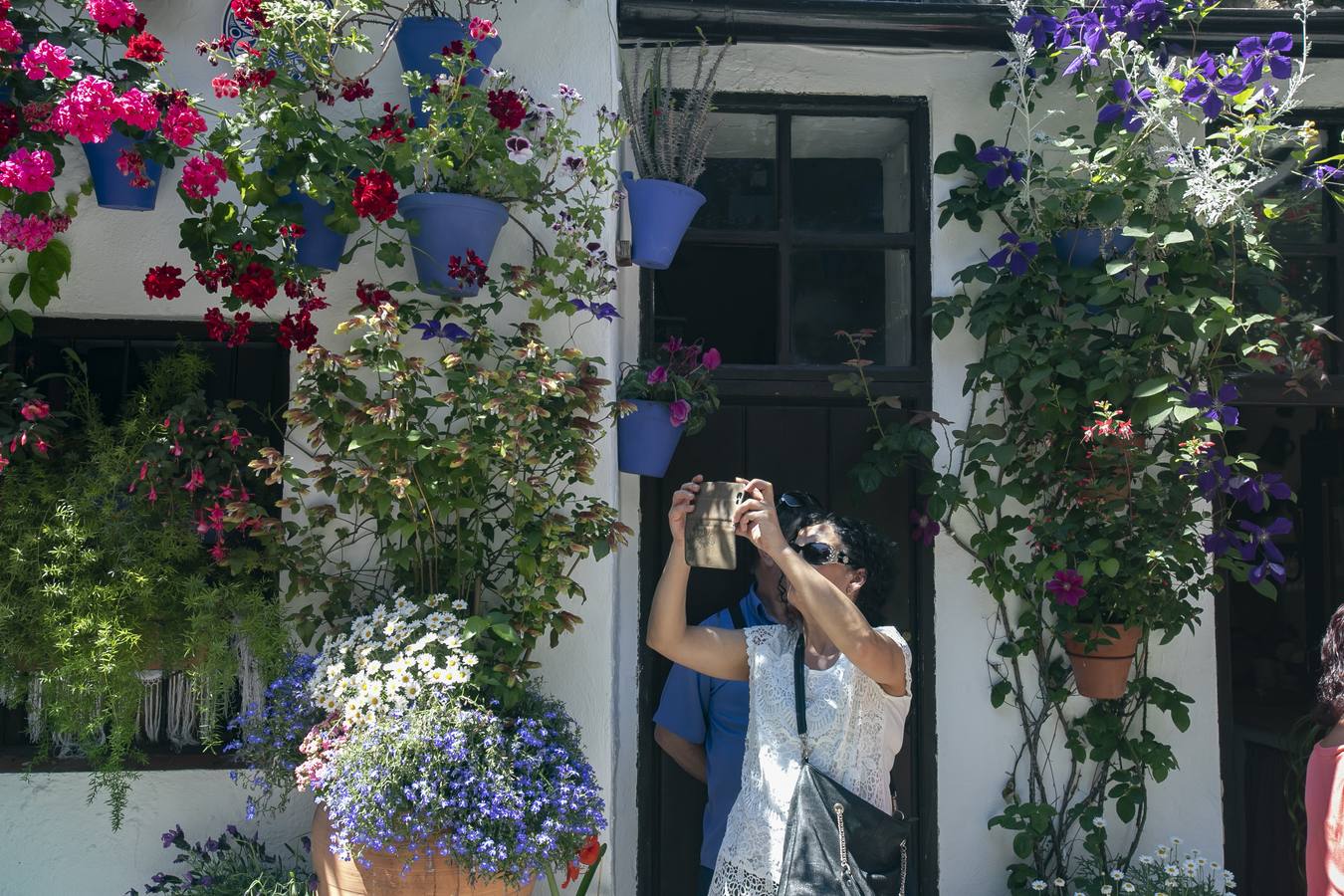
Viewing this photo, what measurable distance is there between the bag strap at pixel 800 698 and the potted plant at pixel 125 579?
130 centimetres

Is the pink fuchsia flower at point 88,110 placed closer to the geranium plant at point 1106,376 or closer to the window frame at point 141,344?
the window frame at point 141,344

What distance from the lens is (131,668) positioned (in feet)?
9.69

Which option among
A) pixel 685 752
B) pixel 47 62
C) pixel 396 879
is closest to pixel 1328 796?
pixel 685 752

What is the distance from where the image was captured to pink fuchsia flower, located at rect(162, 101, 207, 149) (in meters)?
2.77

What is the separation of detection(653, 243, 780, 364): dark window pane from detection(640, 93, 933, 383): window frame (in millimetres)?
40

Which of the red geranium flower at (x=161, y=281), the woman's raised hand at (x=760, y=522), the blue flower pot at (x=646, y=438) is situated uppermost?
the red geranium flower at (x=161, y=281)

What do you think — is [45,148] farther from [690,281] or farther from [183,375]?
[690,281]

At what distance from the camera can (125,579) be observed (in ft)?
9.57

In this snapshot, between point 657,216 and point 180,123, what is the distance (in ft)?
4.10

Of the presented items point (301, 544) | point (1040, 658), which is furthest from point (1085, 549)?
point (301, 544)

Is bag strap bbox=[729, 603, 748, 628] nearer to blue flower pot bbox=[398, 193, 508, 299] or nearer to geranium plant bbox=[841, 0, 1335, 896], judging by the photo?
geranium plant bbox=[841, 0, 1335, 896]

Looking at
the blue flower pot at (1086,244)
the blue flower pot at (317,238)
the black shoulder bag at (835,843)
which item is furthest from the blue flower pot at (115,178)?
the blue flower pot at (1086,244)

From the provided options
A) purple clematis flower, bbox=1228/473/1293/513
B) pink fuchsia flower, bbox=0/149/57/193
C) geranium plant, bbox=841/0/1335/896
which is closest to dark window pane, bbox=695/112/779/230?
geranium plant, bbox=841/0/1335/896

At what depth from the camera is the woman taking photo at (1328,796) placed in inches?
94.6
